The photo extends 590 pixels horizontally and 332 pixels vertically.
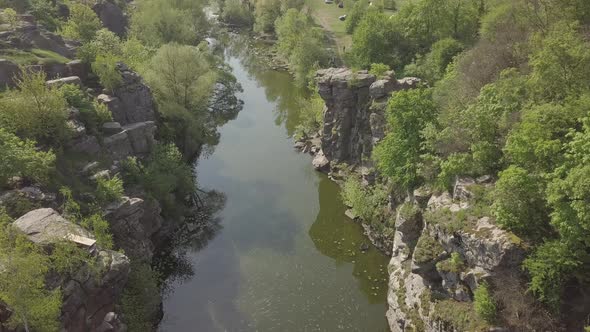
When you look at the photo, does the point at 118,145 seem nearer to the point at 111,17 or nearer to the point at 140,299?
the point at 140,299

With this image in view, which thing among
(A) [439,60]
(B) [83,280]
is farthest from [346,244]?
(A) [439,60]

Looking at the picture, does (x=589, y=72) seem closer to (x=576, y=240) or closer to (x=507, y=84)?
(x=507, y=84)

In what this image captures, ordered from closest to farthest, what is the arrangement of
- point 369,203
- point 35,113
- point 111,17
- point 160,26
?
point 35,113 < point 369,203 < point 160,26 < point 111,17

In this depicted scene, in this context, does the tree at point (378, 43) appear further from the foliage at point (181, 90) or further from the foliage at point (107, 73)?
the foliage at point (107, 73)

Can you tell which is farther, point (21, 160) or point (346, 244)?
point (346, 244)

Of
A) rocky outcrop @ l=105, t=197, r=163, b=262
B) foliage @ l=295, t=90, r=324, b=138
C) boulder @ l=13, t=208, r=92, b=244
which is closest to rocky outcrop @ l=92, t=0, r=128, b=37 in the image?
foliage @ l=295, t=90, r=324, b=138

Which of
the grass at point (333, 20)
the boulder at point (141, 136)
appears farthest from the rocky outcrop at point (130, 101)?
the grass at point (333, 20)

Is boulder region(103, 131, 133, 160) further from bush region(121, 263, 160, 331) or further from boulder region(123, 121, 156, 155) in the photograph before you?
bush region(121, 263, 160, 331)
